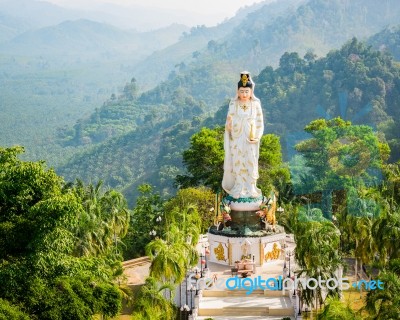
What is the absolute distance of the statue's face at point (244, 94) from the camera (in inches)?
1001

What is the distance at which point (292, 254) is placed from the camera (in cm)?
2548

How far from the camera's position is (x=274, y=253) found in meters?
24.9

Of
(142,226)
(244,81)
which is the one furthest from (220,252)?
(142,226)

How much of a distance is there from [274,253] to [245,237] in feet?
4.20

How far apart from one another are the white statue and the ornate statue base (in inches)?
17.8

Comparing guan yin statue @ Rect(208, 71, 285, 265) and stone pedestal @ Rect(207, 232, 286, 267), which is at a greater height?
guan yin statue @ Rect(208, 71, 285, 265)

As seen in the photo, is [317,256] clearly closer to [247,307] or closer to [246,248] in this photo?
[247,307]

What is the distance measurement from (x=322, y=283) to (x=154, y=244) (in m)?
5.17

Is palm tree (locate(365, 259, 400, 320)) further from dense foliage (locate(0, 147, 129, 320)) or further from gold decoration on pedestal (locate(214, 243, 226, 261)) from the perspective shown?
gold decoration on pedestal (locate(214, 243, 226, 261))

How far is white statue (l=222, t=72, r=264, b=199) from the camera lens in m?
25.6

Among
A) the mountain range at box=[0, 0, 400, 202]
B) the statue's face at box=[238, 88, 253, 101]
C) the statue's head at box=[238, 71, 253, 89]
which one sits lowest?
the mountain range at box=[0, 0, 400, 202]

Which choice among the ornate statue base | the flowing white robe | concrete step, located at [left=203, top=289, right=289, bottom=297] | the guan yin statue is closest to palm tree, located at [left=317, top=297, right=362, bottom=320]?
concrete step, located at [left=203, top=289, right=289, bottom=297]

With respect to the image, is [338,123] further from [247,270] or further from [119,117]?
[119,117]

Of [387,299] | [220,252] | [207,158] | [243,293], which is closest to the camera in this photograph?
[387,299]
